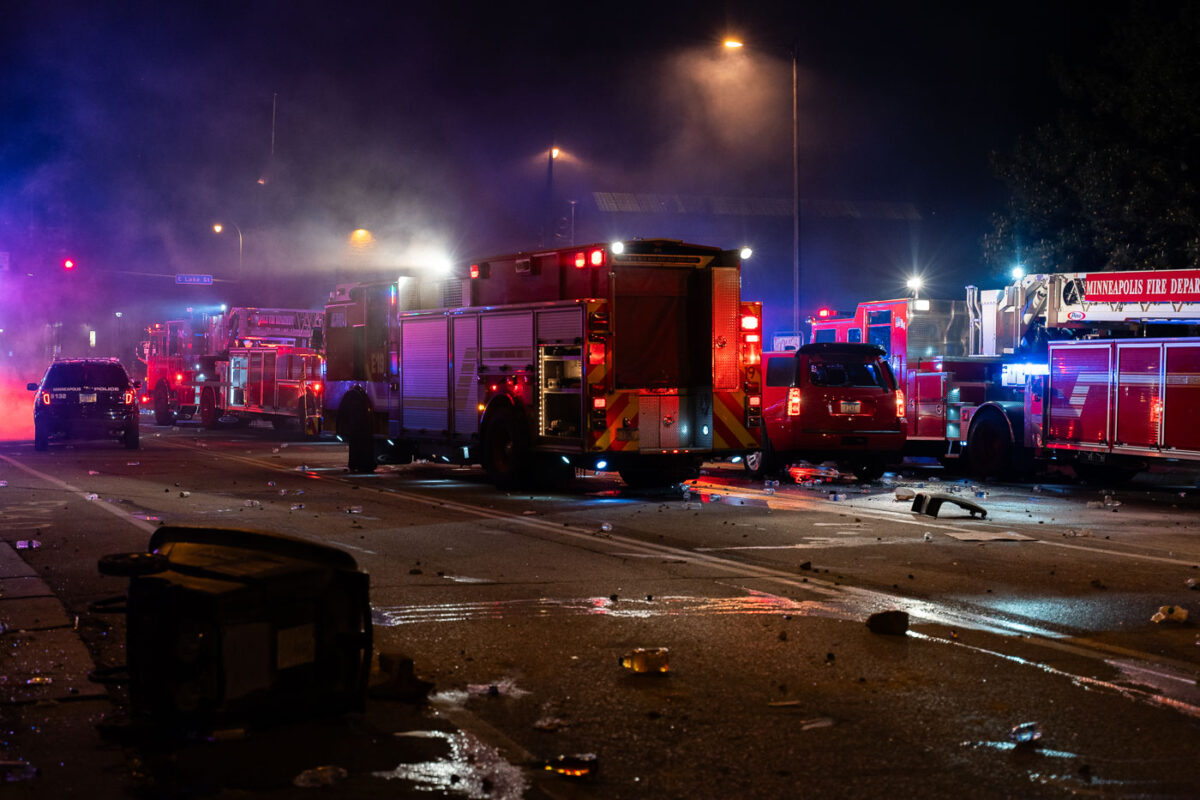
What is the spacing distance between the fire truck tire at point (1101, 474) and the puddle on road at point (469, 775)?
49.4 ft

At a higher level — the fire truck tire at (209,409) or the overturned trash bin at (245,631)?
the fire truck tire at (209,409)

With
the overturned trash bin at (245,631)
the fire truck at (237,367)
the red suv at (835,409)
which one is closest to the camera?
the overturned trash bin at (245,631)

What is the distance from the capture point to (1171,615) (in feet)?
24.5

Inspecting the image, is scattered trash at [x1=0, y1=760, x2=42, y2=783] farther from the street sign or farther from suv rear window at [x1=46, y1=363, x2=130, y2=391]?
the street sign

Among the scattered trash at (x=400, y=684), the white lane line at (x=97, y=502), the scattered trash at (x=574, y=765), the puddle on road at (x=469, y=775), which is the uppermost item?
the white lane line at (x=97, y=502)

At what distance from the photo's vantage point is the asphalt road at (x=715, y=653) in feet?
15.5

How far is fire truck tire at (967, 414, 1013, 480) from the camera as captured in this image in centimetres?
1897

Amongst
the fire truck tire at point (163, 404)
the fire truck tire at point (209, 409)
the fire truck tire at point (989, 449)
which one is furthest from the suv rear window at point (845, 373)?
the fire truck tire at point (163, 404)

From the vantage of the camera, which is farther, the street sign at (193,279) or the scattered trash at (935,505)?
the street sign at (193,279)

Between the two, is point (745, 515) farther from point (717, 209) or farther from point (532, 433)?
point (717, 209)

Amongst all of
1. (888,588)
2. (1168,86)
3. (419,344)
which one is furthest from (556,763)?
(1168,86)

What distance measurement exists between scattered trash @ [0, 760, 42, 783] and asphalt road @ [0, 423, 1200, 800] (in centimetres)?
6

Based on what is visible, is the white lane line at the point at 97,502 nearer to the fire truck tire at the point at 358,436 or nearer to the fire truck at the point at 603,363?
the fire truck tire at the point at 358,436

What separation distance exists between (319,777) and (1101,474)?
53.4 ft
